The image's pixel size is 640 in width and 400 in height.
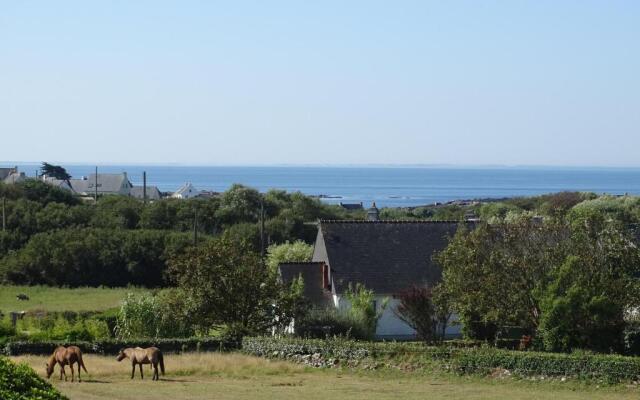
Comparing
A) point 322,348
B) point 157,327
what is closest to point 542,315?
point 322,348

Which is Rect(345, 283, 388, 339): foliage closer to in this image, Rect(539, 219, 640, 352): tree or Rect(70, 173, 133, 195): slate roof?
Rect(539, 219, 640, 352): tree

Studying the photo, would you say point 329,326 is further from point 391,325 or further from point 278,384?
point 278,384

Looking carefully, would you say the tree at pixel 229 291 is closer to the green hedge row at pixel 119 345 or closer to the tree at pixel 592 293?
the green hedge row at pixel 119 345

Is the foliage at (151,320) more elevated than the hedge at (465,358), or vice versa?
the hedge at (465,358)

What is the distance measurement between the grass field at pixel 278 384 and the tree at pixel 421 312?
9.26m

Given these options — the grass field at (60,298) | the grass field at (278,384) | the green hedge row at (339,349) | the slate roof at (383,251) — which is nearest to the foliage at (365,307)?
the slate roof at (383,251)

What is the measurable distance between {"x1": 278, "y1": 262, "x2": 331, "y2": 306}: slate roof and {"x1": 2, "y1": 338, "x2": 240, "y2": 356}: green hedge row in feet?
33.8

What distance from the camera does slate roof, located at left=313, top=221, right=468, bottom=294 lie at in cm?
5309

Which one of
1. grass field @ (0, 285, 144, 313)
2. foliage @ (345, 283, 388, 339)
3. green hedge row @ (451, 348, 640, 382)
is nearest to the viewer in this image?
green hedge row @ (451, 348, 640, 382)

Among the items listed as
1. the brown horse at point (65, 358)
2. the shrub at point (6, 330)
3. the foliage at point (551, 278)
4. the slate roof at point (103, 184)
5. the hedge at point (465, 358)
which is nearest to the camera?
the brown horse at point (65, 358)

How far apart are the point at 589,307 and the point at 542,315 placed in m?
1.80

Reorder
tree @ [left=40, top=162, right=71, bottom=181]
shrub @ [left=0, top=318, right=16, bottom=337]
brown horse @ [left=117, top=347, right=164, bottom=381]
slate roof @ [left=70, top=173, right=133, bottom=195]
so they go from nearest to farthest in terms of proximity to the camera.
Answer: brown horse @ [left=117, top=347, right=164, bottom=381] → shrub @ [left=0, top=318, right=16, bottom=337] → slate roof @ [left=70, top=173, right=133, bottom=195] → tree @ [left=40, top=162, right=71, bottom=181]

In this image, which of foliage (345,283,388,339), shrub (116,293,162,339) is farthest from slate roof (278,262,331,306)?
shrub (116,293,162,339)

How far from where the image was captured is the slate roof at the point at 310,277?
174ft
